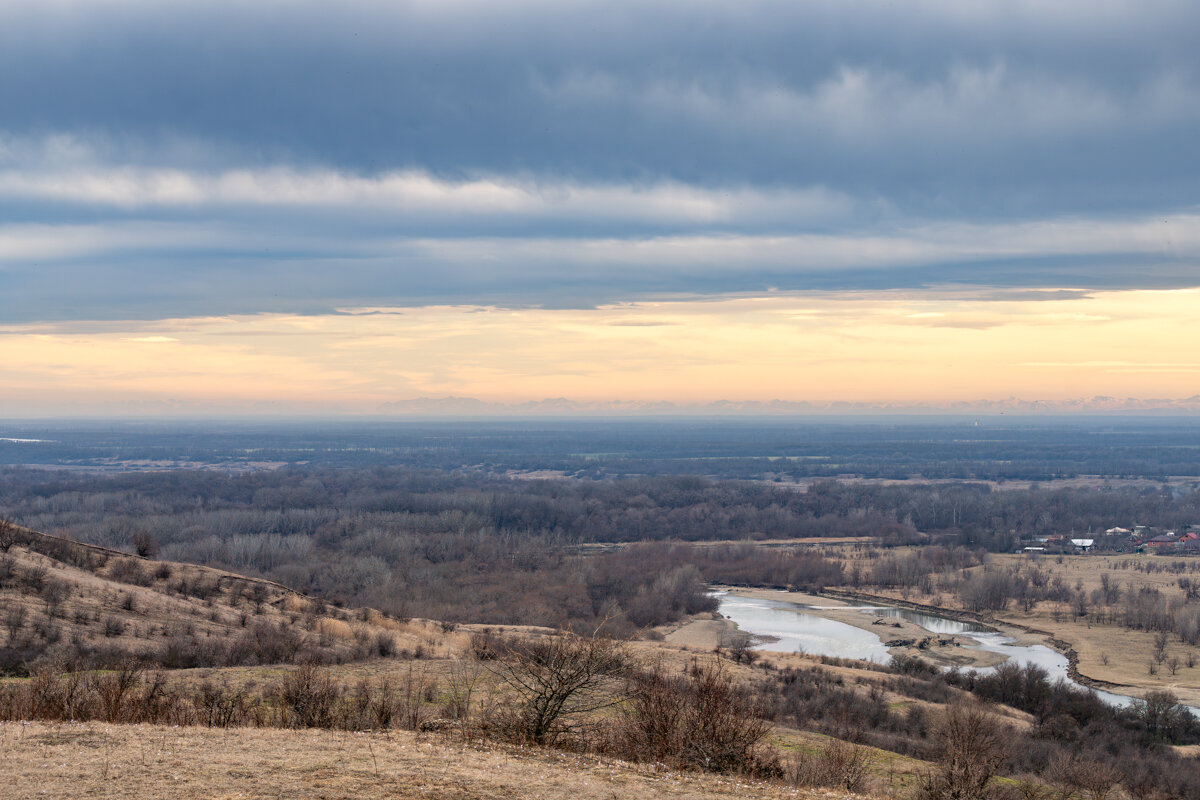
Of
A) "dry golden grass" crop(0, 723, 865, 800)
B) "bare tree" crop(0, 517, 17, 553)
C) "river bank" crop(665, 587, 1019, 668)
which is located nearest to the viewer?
"dry golden grass" crop(0, 723, 865, 800)

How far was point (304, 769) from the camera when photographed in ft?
42.9

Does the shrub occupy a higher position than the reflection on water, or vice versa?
the shrub

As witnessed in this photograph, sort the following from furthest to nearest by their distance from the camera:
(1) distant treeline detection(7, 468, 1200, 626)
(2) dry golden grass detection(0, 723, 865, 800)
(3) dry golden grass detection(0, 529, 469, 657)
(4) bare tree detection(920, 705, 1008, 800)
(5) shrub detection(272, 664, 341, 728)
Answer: (1) distant treeline detection(7, 468, 1200, 626) < (3) dry golden grass detection(0, 529, 469, 657) < (4) bare tree detection(920, 705, 1008, 800) < (5) shrub detection(272, 664, 341, 728) < (2) dry golden grass detection(0, 723, 865, 800)

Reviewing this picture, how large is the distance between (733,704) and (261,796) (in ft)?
31.9

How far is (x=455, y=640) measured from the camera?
136 feet

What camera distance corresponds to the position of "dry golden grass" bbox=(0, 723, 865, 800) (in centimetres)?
1180

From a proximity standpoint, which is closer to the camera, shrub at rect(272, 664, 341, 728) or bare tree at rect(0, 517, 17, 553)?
shrub at rect(272, 664, 341, 728)

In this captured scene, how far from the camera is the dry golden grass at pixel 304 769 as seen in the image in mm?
11805

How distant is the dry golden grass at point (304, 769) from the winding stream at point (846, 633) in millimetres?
50425

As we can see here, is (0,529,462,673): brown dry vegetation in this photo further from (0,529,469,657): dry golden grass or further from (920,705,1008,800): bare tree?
(920,705,1008,800): bare tree

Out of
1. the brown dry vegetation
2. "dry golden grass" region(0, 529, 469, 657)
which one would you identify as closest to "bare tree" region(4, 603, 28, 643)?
the brown dry vegetation

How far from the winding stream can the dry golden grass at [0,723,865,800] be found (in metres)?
50.4

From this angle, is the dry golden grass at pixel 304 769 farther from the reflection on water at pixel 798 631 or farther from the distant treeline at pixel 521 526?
the reflection on water at pixel 798 631

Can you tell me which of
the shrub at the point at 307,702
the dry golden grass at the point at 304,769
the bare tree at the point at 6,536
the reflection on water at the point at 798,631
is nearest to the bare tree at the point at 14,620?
the bare tree at the point at 6,536
